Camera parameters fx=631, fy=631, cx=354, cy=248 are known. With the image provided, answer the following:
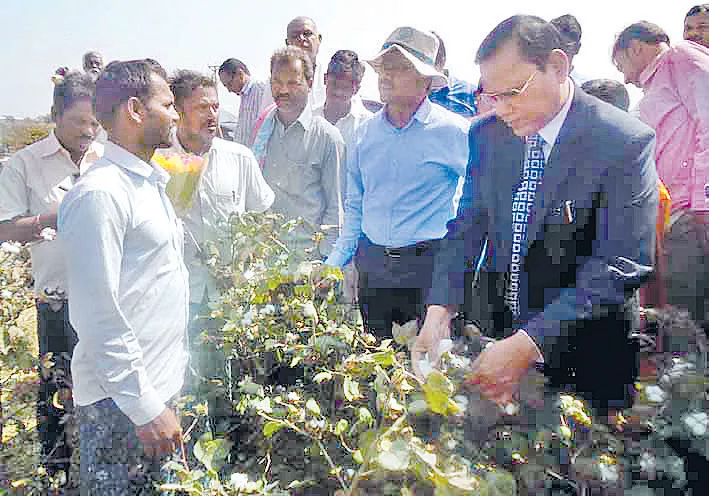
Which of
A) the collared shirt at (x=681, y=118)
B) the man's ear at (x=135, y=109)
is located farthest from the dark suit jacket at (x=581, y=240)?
the collared shirt at (x=681, y=118)

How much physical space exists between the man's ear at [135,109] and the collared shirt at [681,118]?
240 cm

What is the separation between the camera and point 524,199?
180cm

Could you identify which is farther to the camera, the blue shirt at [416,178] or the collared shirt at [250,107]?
the collared shirt at [250,107]

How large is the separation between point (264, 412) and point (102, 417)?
21.5 inches

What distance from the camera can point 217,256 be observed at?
2682mm

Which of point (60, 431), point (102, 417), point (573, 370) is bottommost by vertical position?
point (60, 431)

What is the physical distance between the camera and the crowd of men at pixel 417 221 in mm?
1608

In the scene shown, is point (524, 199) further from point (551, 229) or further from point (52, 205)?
point (52, 205)

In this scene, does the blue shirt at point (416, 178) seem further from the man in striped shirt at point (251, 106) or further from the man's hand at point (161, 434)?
the man in striped shirt at point (251, 106)

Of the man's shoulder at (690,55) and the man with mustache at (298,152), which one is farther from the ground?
the man's shoulder at (690,55)

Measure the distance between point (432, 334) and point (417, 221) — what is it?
1.01 meters

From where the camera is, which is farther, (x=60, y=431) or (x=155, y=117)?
(x=60, y=431)

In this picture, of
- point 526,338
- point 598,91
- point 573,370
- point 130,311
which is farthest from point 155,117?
point 598,91

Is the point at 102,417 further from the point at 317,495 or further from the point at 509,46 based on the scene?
the point at 509,46
